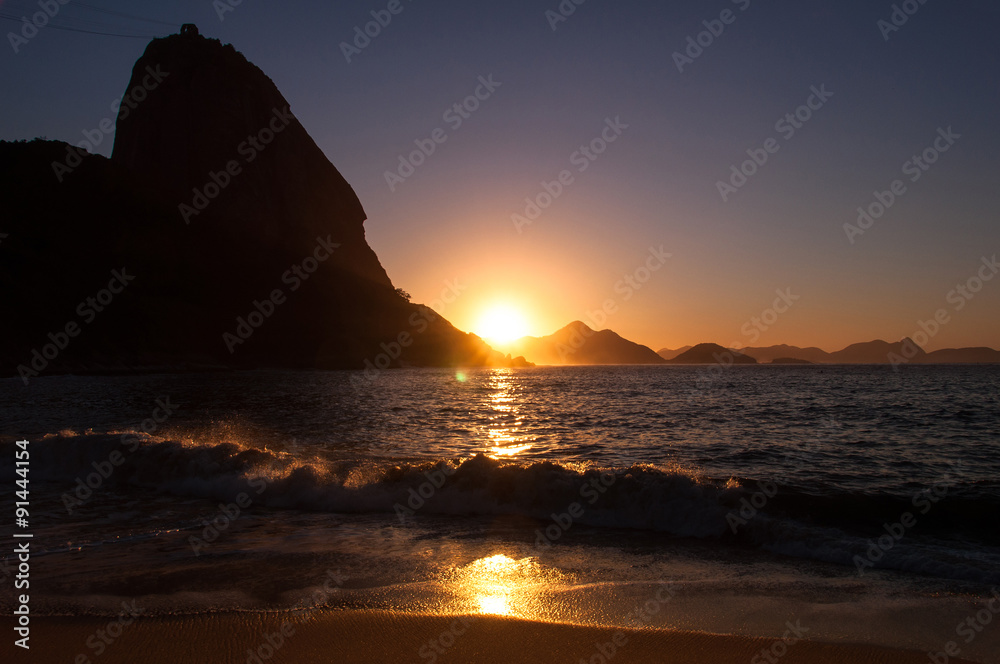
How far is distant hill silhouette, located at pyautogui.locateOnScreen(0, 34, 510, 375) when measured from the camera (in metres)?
93.9

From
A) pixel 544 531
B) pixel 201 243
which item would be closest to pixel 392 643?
pixel 544 531

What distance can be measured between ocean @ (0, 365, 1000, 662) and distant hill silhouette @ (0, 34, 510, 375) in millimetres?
75551

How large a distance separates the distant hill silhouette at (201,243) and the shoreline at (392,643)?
274ft

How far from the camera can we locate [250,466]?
13.7 meters

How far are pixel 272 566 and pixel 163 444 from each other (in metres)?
9.58

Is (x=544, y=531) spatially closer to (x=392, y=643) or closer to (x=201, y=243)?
(x=392, y=643)

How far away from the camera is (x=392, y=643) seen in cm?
525

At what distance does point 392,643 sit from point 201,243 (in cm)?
14700

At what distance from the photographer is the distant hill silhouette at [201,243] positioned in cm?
9394

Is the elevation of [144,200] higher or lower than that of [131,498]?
higher

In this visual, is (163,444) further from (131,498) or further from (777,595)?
(777,595)

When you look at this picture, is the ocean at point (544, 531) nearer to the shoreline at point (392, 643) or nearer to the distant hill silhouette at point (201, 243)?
the shoreline at point (392, 643)

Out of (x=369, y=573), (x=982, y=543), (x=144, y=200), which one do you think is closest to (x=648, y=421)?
(x=982, y=543)

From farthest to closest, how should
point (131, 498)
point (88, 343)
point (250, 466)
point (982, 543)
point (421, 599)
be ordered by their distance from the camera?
point (88, 343)
point (250, 466)
point (131, 498)
point (982, 543)
point (421, 599)
